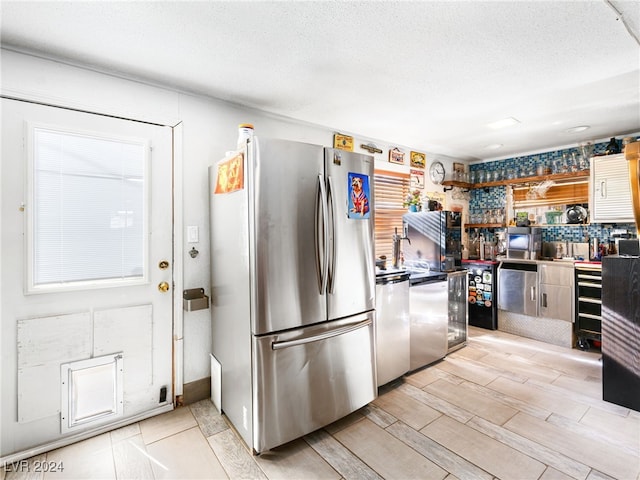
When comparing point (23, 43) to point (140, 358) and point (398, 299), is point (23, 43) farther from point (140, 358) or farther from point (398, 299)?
point (398, 299)

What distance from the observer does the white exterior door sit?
6.13ft

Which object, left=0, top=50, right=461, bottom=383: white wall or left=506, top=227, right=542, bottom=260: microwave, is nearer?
left=0, top=50, right=461, bottom=383: white wall

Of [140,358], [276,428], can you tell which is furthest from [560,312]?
[140,358]

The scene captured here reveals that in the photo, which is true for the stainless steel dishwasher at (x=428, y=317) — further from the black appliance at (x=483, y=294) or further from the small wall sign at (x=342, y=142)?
the small wall sign at (x=342, y=142)

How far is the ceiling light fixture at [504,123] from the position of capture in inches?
123

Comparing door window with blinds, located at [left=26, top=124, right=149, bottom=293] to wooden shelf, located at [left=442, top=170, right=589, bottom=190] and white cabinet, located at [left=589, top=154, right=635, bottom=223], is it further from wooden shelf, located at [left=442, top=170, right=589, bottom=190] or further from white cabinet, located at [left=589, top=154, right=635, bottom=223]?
white cabinet, located at [left=589, top=154, right=635, bottom=223]

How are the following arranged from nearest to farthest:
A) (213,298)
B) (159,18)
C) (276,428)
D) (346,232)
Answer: (159,18) < (276,428) < (346,232) < (213,298)

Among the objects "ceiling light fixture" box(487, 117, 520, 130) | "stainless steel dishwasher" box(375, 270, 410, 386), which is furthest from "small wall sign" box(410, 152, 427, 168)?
"stainless steel dishwasher" box(375, 270, 410, 386)

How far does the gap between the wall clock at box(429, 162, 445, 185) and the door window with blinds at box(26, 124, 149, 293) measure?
147 inches

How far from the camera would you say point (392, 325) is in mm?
2709

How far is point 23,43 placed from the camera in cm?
182

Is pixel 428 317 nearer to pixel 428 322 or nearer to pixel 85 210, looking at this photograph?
pixel 428 322

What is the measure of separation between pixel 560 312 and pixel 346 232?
3.25 m

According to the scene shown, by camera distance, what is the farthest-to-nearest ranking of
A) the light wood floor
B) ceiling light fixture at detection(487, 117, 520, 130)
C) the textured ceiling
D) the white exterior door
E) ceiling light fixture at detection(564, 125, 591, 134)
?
ceiling light fixture at detection(564, 125, 591, 134) → ceiling light fixture at detection(487, 117, 520, 130) → the white exterior door → the light wood floor → the textured ceiling
